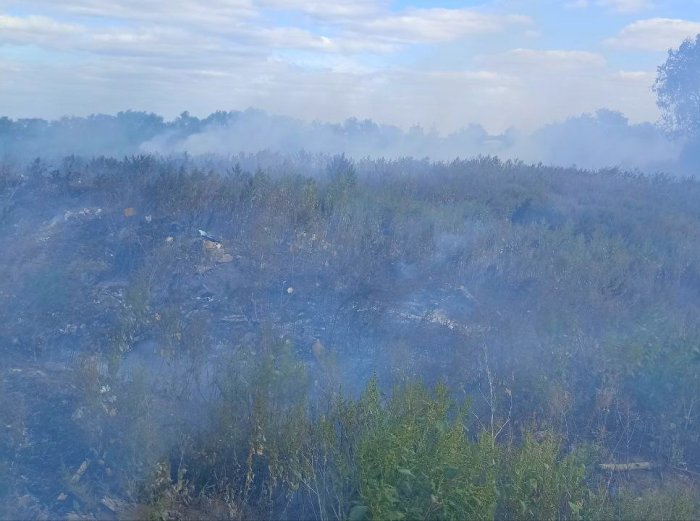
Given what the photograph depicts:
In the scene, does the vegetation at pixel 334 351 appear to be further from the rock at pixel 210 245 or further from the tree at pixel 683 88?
the tree at pixel 683 88

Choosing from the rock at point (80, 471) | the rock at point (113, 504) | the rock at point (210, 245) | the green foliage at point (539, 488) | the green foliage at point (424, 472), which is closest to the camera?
the green foliage at point (424, 472)

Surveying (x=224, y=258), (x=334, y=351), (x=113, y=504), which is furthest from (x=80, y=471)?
(x=224, y=258)

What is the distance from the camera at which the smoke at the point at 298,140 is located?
21.1 m

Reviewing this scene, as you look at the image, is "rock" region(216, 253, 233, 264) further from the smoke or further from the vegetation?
the smoke

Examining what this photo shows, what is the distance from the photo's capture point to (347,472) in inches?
163

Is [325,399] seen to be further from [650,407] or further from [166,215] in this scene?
[166,215]

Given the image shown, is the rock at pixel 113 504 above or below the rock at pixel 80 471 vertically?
below

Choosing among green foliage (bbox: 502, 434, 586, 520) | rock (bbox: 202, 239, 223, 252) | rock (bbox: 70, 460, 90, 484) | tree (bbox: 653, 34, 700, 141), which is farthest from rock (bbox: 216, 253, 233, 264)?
tree (bbox: 653, 34, 700, 141)

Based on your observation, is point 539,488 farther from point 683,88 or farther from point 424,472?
point 683,88

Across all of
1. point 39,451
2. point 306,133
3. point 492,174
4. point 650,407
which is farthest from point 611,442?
point 306,133

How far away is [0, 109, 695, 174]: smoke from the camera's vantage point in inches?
829

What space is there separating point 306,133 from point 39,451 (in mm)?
23196

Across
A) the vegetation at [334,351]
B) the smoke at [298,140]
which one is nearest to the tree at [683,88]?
the smoke at [298,140]

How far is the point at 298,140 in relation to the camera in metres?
26.1
